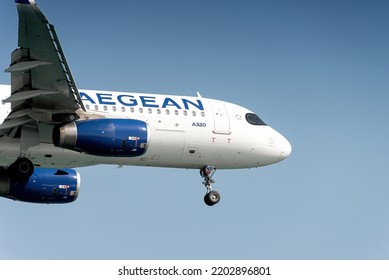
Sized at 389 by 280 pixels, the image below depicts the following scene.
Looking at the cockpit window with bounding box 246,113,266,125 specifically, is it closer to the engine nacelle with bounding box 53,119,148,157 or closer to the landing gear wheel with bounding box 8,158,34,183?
the engine nacelle with bounding box 53,119,148,157

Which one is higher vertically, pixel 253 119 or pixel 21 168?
pixel 253 119

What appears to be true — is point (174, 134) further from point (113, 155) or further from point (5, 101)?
point (5, 101)

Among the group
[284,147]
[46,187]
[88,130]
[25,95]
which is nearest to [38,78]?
[25,95]

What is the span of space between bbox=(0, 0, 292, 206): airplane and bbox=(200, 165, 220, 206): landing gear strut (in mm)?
35

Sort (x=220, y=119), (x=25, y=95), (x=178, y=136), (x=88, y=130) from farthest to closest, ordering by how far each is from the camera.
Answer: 1. (x=220, y=119)
2. (x=178, y=136)
3. (x=88, y=130)
4. (x=25, y=95)

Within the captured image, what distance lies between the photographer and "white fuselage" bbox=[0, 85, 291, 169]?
2925cm

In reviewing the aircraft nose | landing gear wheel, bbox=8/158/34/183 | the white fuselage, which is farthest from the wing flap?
the aircraft nose

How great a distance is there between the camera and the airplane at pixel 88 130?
1057 inches

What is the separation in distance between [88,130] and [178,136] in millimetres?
4514

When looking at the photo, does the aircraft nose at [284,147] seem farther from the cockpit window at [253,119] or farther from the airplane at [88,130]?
the cockpit window at [253,119]

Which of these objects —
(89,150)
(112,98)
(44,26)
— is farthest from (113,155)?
(44,26)

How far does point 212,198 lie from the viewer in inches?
1275

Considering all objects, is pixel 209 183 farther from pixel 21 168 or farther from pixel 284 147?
pixel 21 168

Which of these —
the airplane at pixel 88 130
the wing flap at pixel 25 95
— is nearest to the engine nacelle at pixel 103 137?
the airplane at pixel 88 130
